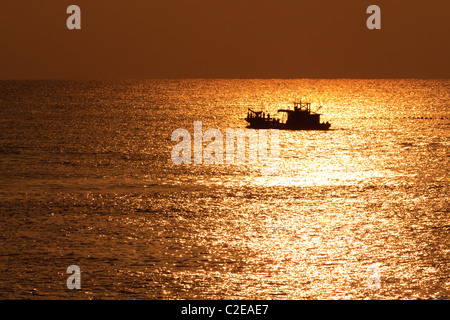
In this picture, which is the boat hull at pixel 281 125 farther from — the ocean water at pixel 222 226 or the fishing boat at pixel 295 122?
the ocean water at pixel 222 226

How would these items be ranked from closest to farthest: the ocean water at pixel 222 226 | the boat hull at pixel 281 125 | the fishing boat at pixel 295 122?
the ocean water at pixel 222 226, the boat hull at pixel 281 125, the fishing boat at pixel 295 122

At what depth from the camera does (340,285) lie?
4159 centimetres

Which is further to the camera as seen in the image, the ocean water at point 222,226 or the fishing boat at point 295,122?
the fishing boat at point 295,122

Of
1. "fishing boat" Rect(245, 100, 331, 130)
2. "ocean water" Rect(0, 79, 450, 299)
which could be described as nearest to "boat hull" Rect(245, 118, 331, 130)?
"fishing boat" Rect(245, 100, 331, 130)

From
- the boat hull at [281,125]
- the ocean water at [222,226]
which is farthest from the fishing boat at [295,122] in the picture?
the ocean water at [222,226]

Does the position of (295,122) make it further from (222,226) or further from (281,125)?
(222,226)

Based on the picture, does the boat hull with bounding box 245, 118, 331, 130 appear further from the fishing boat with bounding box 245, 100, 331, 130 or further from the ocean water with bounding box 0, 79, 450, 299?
the ocean water with bounding box 0, 79, 450, 299

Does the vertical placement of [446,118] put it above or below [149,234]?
above

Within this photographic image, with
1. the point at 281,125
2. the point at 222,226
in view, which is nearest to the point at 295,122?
the point at 281,125

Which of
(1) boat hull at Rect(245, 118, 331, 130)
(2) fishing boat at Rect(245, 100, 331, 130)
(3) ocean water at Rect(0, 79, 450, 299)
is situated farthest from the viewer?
(2) fishing boat at Rect(245, 100, 331, 130)

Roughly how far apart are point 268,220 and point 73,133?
316 feet

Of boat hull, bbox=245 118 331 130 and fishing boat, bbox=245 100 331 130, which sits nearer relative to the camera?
boat hull, bbox=245 118 331 130
